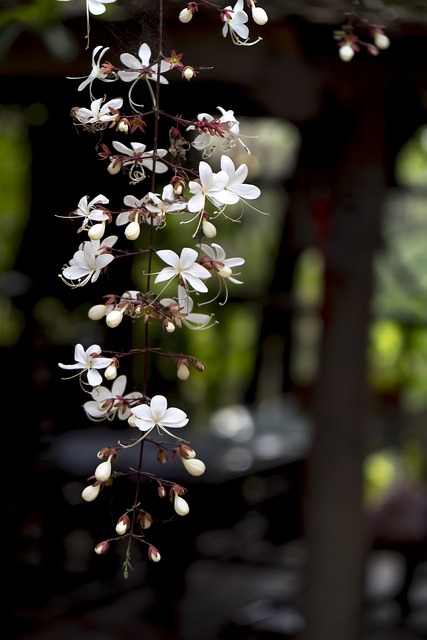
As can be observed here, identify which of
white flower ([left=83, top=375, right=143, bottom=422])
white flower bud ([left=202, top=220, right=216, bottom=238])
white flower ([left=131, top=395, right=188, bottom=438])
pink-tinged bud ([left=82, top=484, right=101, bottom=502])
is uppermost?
white flower bud ([left=202, top=220, right=216, bottom=238])

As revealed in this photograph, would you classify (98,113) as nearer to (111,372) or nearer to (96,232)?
(96,232)

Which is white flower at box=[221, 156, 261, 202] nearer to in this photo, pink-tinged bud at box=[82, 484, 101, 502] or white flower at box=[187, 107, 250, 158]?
white flower at box=[187, 107, 250, 158]

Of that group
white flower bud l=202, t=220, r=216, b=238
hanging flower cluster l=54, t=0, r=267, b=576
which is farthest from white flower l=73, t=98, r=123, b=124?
white flower bud l=202, t=220, r=216, b=238

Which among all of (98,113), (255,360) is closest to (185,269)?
(98,113)

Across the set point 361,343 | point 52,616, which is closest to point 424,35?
point 361,343

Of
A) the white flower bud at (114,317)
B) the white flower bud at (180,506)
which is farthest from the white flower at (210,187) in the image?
the white flower bud at (180,506)

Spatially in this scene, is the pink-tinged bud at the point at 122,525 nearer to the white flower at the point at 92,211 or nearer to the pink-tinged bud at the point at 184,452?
the pink-tinged bud at the point at 184,452
